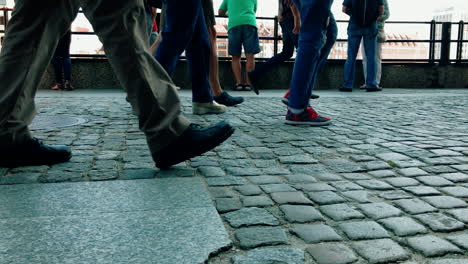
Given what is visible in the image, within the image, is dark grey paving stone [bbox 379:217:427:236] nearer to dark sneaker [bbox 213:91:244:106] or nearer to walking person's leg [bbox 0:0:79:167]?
walking person's leg [bbox 0:0:79:167]

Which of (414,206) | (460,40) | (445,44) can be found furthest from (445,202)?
(460,40)

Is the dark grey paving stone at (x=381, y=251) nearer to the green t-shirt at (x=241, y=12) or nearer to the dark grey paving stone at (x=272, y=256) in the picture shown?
the dark grey paving stone at (x=272, y=256)

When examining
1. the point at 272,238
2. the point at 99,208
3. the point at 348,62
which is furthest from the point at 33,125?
the point at 348,62

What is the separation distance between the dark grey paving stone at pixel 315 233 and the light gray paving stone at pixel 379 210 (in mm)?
245

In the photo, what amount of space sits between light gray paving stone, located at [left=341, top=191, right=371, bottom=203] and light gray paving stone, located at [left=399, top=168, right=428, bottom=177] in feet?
1.56

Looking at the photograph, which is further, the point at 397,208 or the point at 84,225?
the point at 397,208

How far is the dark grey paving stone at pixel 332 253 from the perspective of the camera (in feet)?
5.10

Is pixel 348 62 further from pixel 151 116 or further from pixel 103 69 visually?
pixel 151 116

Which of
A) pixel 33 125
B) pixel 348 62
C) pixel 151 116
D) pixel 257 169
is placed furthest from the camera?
pixel 348 62

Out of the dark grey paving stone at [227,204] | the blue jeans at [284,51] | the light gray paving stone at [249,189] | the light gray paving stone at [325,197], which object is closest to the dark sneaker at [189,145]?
the light gray paving stone at [249,189]

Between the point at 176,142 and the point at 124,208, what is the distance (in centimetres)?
56

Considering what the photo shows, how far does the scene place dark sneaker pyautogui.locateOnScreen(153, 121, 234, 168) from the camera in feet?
8.27

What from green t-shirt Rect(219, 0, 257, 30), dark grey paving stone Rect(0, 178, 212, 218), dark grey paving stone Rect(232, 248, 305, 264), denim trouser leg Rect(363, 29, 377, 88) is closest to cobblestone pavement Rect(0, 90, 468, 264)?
dark grey paving stone Rect(232, 248, 305, 264)

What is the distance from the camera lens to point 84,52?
10227 mm
